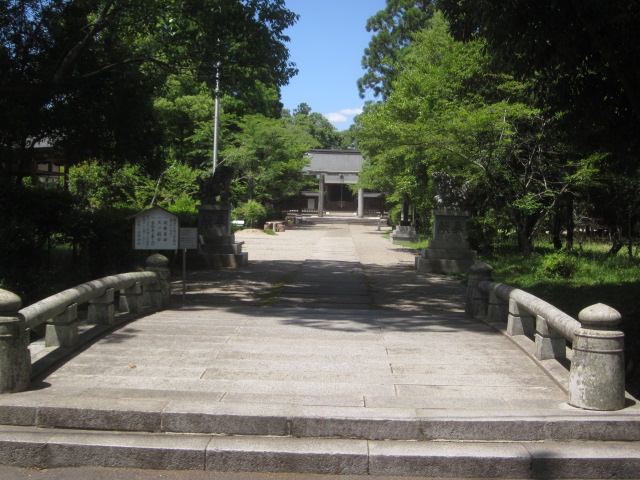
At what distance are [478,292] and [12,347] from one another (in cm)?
601

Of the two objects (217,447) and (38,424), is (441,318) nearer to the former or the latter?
(217,447)

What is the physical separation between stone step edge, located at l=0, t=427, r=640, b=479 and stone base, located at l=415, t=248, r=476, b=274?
12.2 metres

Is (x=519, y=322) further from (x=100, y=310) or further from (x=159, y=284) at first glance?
(x=159, y=284)

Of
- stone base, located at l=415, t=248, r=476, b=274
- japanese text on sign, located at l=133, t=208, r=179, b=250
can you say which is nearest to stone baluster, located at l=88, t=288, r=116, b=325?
japanese text on sign, located at l=133, t=208, r=179, b=250

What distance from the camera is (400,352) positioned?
6.16 metres

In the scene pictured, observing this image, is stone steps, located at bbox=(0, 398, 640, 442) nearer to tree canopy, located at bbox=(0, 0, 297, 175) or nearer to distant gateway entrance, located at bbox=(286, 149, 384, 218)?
tree canopy, located at bbox=(0, 0, 297, 175)

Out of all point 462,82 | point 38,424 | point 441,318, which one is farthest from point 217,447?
point 462,82

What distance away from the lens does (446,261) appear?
1631 cm

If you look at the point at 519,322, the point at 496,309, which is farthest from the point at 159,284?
the point at 519,322

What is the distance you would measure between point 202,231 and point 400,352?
41.1 ft

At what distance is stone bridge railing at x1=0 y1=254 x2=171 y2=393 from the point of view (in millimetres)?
4688

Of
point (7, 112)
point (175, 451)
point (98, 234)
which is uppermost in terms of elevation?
point (7, 112)

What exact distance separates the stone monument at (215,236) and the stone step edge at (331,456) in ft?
42.0

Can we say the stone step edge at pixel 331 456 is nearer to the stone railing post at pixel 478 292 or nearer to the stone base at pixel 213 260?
the stone railing post at pixel 478 292
